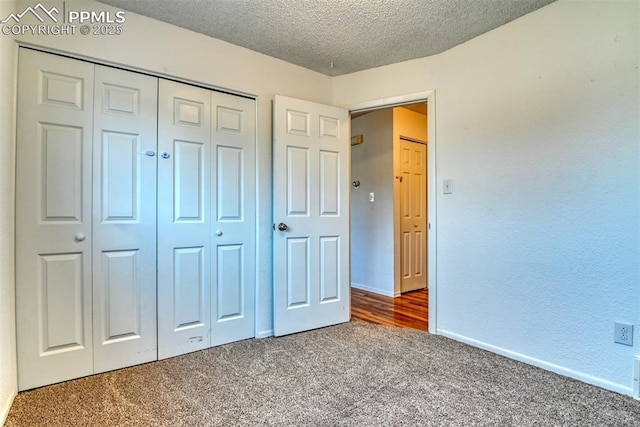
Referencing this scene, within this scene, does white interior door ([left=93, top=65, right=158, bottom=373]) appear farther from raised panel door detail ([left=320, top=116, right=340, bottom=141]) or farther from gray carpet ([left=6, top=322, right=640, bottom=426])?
A: raised panel door detail ([left=320, top=116, right=340, bottom=141])

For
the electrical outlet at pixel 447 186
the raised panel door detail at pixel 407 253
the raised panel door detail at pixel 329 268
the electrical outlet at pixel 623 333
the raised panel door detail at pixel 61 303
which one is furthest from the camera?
the raised panel door detail at pixel 407 253

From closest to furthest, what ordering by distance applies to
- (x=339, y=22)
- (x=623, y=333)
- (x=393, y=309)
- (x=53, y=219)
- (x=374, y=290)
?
(x=623, y=333)
(x=53, y=219)
(x=339, y=22)
(x=393, y=309)
(x=374, y=290)

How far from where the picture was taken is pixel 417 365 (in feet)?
6.89

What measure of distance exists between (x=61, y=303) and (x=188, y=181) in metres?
1.02

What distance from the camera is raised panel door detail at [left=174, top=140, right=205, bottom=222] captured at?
2.27m

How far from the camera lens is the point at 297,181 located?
2.72 metres

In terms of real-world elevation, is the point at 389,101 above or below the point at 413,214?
above

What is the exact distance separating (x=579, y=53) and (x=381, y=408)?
226cm

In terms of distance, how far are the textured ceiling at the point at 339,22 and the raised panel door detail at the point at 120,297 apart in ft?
5.16

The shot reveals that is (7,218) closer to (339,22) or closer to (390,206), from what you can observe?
(339,22)

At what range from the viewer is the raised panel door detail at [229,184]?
96.3 inches

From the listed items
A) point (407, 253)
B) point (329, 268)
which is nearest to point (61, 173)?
point (329, 268)

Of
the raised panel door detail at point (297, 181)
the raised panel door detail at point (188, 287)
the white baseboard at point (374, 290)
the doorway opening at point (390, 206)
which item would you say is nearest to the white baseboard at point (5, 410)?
the raised panel door detail at point (188, 287)

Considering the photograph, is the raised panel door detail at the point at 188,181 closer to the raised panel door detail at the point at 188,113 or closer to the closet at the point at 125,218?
the closet at the point at 125,218
